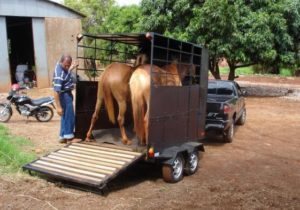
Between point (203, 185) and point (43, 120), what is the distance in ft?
22.6

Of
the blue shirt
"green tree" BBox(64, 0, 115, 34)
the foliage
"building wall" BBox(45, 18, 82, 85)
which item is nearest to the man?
the blue shirt

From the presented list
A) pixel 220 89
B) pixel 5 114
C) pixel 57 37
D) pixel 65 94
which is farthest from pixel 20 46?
pixel 65 94

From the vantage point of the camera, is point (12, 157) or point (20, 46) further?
point (20, 46)

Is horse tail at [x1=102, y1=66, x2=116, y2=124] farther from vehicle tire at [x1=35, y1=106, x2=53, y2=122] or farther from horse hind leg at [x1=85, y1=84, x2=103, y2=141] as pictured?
vehicle tire at [x1=35, y1=106, x2=53, y2=122]

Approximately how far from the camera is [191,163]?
7.28 m

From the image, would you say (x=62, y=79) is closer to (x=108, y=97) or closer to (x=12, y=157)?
(x=108, y=97)

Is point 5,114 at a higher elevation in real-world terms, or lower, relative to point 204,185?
higher

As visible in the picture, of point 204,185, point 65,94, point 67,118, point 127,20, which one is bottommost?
point 204,185

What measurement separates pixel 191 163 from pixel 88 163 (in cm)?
195

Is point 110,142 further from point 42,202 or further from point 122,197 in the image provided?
point 42,202

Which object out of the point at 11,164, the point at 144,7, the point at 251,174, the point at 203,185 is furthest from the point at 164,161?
the point at 144,7

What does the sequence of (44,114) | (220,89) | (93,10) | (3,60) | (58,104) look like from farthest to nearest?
(93,10) < (3,60) < (44,114) < (220,89) < (58,104)

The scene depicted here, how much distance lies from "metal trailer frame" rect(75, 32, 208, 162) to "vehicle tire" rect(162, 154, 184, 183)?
0.15 metres

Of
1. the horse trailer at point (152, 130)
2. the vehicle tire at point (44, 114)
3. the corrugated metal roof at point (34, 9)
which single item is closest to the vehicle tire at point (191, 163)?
the horse trailer at point (152, 130)
